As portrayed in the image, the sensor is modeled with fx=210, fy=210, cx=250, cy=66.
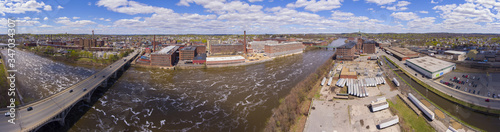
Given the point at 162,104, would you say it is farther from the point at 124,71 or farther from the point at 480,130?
the point at 480,130

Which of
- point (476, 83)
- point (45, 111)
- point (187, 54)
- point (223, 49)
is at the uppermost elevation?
point (223, 49)

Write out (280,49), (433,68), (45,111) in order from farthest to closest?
(280,49) < (433,68) < (45,111)

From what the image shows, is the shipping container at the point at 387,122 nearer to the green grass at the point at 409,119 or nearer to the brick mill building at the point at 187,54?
the green grass at the point at 409,119

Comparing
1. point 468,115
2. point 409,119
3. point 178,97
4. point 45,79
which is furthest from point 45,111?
point 468,115

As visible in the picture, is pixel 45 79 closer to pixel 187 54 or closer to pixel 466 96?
pixel 187 54

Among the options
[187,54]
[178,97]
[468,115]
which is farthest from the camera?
[187,54]

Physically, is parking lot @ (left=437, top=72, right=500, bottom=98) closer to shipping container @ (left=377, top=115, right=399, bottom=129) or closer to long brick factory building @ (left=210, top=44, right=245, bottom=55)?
shipping container @ (left=377, top=115, right=399, bottom=129)

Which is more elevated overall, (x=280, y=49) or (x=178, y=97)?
(x=280, y=49)
